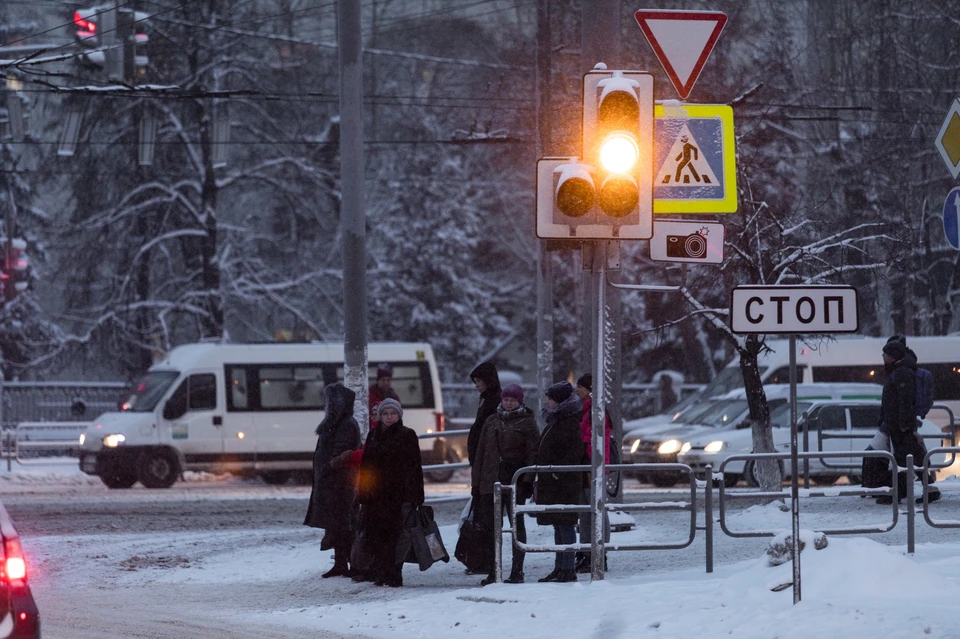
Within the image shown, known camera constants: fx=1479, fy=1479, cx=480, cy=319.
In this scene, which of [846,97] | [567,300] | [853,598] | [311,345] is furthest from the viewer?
[567,300]

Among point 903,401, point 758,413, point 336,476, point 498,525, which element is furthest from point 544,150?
point 498,525

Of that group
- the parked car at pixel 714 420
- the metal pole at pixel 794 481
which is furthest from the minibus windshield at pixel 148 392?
the metal pole at pixel 794 481

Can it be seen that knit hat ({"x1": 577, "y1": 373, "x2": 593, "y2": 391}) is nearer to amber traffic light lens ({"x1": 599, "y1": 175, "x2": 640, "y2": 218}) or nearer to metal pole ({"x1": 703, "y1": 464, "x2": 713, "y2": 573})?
metal pole ({"x1": 703, "y1": 464, "x2": 713, "y2": 573})

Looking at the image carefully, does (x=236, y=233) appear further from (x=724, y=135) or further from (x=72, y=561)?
(x=724, y=135)

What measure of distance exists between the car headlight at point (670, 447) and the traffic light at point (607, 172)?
14.1 meters

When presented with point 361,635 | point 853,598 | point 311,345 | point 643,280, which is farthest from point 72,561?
point 311,345

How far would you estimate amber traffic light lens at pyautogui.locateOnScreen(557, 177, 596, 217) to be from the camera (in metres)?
9.99

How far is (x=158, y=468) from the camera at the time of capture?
26500mm

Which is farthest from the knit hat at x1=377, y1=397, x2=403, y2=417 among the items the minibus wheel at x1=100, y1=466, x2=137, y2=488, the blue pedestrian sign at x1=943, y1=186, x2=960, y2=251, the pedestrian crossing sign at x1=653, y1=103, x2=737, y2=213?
the minibus wheel at x1=100, y1=466, x2=137, y2=488

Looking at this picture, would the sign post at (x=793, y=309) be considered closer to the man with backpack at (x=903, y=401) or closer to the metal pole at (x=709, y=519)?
the metal pole at (x=709, y=519)

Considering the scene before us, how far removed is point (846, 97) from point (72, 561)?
79.2 feet

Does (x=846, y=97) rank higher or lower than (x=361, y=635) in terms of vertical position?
higher

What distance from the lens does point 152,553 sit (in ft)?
52.2

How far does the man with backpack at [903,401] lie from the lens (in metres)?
15.9
